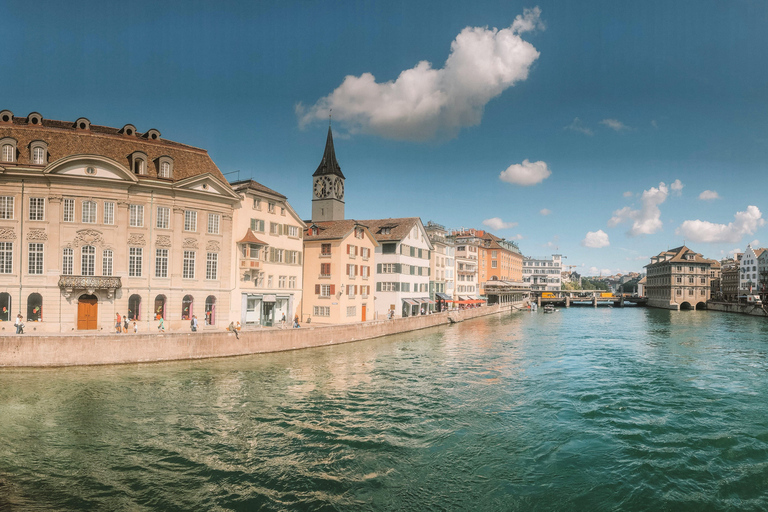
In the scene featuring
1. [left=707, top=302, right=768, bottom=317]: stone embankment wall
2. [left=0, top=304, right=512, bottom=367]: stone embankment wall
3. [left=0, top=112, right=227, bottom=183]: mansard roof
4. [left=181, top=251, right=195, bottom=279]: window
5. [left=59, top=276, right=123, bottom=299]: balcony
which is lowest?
[left=707, top=302, right=768, bottom=317]: stone embankment wall

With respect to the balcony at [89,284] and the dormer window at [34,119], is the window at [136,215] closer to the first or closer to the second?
the balcony at [89,284]

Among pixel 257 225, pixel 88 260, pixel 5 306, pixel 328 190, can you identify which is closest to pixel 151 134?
pixel 257 225

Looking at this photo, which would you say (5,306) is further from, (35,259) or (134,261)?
(134,261)

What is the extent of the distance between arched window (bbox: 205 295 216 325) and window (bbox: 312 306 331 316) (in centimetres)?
1268

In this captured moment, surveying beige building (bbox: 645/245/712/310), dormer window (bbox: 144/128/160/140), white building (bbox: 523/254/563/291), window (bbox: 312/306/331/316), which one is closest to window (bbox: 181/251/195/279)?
dormer window (bbox: 144/128/160/140)

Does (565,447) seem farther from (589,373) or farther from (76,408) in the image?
(76,408)

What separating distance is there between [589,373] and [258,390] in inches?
836

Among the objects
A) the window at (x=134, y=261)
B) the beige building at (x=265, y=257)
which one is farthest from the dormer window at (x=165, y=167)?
the window at (x=134, y=261)

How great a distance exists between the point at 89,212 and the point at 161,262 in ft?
19.7

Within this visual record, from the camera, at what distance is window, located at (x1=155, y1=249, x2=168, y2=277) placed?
36.7m

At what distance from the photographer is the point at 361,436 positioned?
17953 millimetres

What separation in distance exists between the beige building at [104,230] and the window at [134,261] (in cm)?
7

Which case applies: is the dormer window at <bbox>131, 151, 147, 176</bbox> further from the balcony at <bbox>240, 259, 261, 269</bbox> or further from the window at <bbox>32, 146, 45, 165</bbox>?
the balcony at <bbox>240, 259, 261, 269</bbox>

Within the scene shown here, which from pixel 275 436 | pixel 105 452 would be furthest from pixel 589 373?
pixel 105 452
